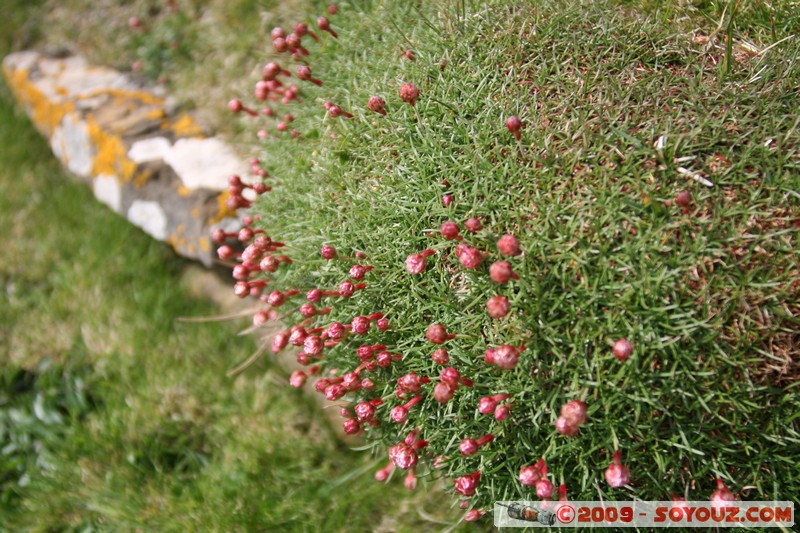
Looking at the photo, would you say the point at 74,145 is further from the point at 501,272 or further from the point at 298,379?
the point at 501,272

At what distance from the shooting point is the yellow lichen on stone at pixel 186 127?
12.8ft

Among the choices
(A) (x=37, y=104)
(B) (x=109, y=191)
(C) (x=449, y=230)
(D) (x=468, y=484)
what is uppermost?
(C) (x=449, y=230)

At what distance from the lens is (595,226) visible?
1.91 metres

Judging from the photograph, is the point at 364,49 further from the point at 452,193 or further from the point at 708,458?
the point at 708,458

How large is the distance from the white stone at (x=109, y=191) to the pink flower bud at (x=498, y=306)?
2.86 meters

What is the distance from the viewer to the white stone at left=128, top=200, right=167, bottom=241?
3646 mm

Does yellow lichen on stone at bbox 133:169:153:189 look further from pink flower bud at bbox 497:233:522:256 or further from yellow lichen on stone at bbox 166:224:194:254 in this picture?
pink flower bud at bbox 497:233:522:256

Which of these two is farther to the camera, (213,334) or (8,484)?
(213,334)

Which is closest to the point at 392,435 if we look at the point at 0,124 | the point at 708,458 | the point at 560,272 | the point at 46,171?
the point at 560,272

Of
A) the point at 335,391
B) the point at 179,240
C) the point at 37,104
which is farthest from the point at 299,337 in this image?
the point at 37,104

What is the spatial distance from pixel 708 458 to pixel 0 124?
5541 mm

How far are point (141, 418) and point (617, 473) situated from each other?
93.6 inches

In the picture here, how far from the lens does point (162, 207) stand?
3.62 meters

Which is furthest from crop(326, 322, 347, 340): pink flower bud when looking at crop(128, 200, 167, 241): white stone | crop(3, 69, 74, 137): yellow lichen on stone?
crop(3, 69, 74, 137): yellow lichen on stone
